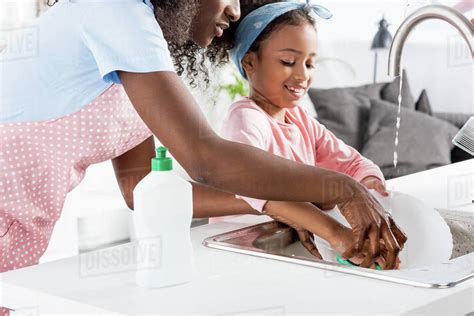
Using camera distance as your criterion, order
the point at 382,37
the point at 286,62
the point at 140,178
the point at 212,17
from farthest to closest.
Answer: the point at 382,37, the point at 286,62, the point at 140,178, the point at 212,17

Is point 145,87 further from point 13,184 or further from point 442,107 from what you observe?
point 442,107

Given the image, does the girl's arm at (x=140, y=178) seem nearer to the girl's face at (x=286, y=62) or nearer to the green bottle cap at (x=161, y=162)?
the girl's face at (x=286, y=62)

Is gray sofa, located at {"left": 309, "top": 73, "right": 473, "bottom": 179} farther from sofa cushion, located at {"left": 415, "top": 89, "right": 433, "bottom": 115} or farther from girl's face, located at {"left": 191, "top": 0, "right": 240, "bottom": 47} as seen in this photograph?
girl's face, located at {"left": 191, "top": 0, "right": 240, "bottom": 47}

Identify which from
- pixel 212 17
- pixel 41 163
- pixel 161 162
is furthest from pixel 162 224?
pixel 212 17

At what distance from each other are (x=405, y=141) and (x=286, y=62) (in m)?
2.54

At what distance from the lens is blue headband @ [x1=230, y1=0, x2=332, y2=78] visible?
5.12 feet

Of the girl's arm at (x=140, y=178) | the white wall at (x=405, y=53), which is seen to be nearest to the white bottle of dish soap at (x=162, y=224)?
the girl's arm at (x=140, y=178)

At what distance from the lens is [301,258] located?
112 cm

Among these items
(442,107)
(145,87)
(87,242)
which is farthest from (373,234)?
(442,107)

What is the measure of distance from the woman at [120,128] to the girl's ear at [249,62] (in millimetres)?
263

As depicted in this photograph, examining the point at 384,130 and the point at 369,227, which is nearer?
the point at 369,227

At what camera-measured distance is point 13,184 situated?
1.24 m

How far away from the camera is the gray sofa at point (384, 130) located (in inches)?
156

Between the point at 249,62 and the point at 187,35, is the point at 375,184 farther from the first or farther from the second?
the point at 187,35
